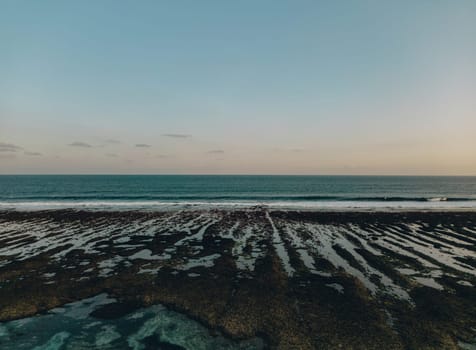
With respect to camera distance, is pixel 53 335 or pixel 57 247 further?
pixel 57 247

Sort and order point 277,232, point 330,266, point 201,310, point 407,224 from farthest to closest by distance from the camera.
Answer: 1. point 407,224
2. point 277,232
3. point 330,266
4. point 201,310

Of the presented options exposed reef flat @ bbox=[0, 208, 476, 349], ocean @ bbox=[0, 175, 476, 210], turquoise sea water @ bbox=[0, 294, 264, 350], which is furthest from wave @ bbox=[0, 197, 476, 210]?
turquoise sea water @ bbox=[0, 294, 264, 350]

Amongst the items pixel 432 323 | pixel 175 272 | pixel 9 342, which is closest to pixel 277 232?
pixel 175 272

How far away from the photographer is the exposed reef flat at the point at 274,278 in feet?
36.3

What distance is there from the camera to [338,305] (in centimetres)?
1287

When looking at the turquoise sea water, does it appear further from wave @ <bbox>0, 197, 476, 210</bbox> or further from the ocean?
the ocean

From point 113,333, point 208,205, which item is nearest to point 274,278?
point 113,333

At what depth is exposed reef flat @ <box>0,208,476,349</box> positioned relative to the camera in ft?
36.3

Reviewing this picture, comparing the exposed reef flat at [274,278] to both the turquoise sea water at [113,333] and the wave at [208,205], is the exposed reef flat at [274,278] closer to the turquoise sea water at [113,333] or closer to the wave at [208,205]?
the turquoise sea water at [113,333]

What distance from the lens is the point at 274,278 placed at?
16234 millimetres

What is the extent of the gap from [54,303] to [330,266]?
51.8ft

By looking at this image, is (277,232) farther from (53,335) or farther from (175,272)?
(53,335)

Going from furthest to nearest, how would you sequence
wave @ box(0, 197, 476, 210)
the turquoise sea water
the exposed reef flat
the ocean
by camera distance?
the ocean, wave @ box(0, 197, 476, 210), the exposed reef flat, the turquoise sea water

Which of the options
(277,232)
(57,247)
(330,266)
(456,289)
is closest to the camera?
(456,289)
